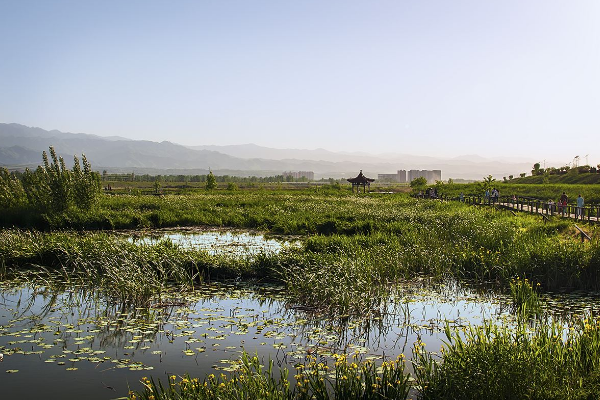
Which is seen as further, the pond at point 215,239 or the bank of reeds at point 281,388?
the pond at point 215,239

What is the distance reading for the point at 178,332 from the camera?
9.70 meters

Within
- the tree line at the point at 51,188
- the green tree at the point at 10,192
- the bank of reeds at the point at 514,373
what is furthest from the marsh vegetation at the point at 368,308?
the green tree at the point at 10,192

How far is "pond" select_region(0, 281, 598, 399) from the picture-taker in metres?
7.88

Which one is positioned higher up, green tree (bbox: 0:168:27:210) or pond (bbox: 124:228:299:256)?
green tree (bbox: 0:168:27:210)

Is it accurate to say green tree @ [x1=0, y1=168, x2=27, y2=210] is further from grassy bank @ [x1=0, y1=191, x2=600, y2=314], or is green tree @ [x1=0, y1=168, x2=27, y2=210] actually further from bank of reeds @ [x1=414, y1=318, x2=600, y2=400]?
bank of reeds @ [x1=414, y1=318, x2=600, y2=400]

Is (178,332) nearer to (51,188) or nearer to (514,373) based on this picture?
(514,373)

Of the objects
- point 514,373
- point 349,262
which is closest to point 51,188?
point 349,262

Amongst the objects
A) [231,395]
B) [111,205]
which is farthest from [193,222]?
[231,395]

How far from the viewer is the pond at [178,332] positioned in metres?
7.88

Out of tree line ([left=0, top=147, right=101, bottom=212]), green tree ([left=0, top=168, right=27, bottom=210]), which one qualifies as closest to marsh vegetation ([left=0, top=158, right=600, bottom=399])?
tree line ([left=0, top=147, right=101, bottom=212])

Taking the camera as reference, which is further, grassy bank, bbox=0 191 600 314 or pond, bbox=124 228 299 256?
pond, bbox=124 228 299 256

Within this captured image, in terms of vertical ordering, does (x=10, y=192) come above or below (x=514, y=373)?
above

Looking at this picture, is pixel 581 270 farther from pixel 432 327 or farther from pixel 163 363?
pixel 163 363

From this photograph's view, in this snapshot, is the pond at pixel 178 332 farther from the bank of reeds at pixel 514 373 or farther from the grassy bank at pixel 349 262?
the bank of reeds at pixel 514 373
